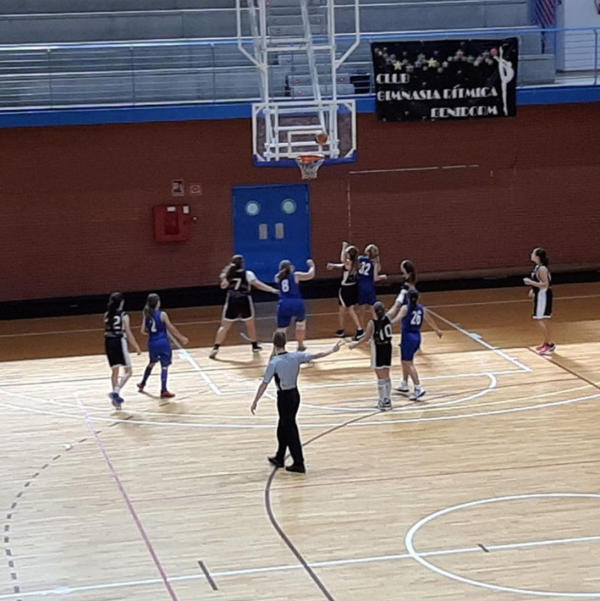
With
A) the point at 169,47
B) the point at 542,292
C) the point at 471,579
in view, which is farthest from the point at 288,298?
the point at 471,579

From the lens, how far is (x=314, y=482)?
13.4 meters

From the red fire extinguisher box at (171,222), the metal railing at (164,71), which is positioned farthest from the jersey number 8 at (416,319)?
the red fire extinguisher box at (171,222)

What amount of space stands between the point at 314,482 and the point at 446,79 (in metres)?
12.1

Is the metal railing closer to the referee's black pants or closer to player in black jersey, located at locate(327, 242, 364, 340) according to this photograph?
player in black jersey, located at locate(327, 242, 364, 340)

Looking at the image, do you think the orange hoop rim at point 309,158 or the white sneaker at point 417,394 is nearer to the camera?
the white sneaker at point 417,394

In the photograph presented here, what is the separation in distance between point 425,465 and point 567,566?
3139 millimetres

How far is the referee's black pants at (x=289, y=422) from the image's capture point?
13.4 meters

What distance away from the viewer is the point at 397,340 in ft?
66.1

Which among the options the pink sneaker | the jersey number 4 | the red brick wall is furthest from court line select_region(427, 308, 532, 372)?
the red brick wall

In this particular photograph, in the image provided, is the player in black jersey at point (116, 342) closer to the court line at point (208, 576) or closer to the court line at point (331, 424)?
the court line at point (331, 424)

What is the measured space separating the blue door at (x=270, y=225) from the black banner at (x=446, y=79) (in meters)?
2.41

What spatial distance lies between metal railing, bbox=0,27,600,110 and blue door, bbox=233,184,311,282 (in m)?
1.89

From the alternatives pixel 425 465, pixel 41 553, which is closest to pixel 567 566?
pixel 425 465

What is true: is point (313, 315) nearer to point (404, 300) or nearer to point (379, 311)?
point (404, 300)
